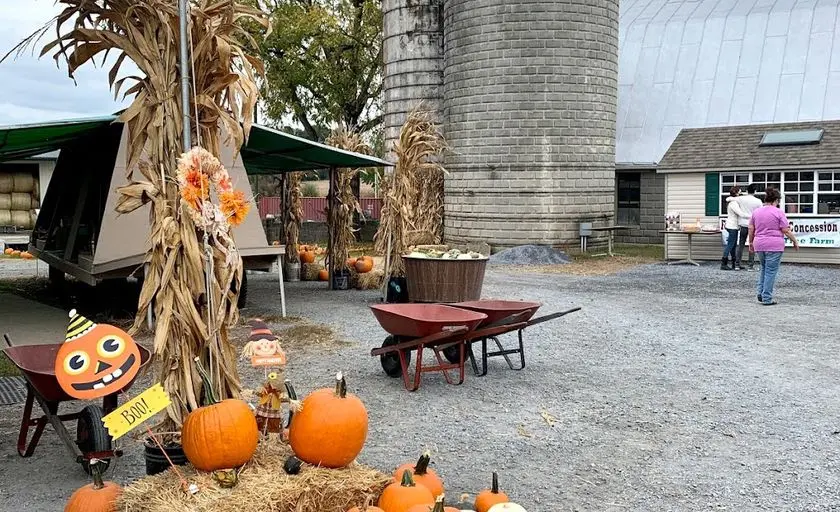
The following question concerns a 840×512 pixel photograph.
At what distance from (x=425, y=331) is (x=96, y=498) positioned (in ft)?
12.2

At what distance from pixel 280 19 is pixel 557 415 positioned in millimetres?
24597

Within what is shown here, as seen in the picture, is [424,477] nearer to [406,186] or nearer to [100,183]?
[406,186]

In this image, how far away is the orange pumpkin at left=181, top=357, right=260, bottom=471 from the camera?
3756 mm

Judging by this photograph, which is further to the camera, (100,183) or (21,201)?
(21,201)

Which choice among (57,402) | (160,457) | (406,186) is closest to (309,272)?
(406,186)

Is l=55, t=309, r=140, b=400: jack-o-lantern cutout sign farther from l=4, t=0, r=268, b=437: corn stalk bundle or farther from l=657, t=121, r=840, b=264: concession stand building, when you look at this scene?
l=657, t=121, r=840, b=264: concession stand building

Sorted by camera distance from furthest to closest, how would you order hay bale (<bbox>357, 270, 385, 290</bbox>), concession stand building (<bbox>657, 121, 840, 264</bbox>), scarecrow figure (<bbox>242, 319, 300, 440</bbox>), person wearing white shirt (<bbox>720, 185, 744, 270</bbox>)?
concession stand building (<bbox>657, 121, 840, 264</bbox>) → person wearing white shirt (<bbox>720, 185, 744, 270</bbox>) → hay bale (<bbox>357, 270, 385, 290</bbox>) → scarecrow figure (<bbox>242, 319, 300, 440</bbox>)

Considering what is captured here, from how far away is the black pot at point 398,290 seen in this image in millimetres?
12016

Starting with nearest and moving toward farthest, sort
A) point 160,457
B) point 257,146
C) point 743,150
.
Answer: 1. point 160,457
2. point 257,146
3. point 743,150

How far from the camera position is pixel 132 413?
12.0 feet

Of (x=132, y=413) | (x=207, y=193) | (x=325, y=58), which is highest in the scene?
(x=325, y=58)

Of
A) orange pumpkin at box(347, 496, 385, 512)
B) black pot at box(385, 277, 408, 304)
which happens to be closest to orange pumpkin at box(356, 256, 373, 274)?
black pot at box(385, 277, 408, 304)

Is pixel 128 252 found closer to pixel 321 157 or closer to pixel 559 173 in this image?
pixel 321 157

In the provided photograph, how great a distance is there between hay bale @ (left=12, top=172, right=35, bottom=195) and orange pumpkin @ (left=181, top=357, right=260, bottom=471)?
27540 millimetres
